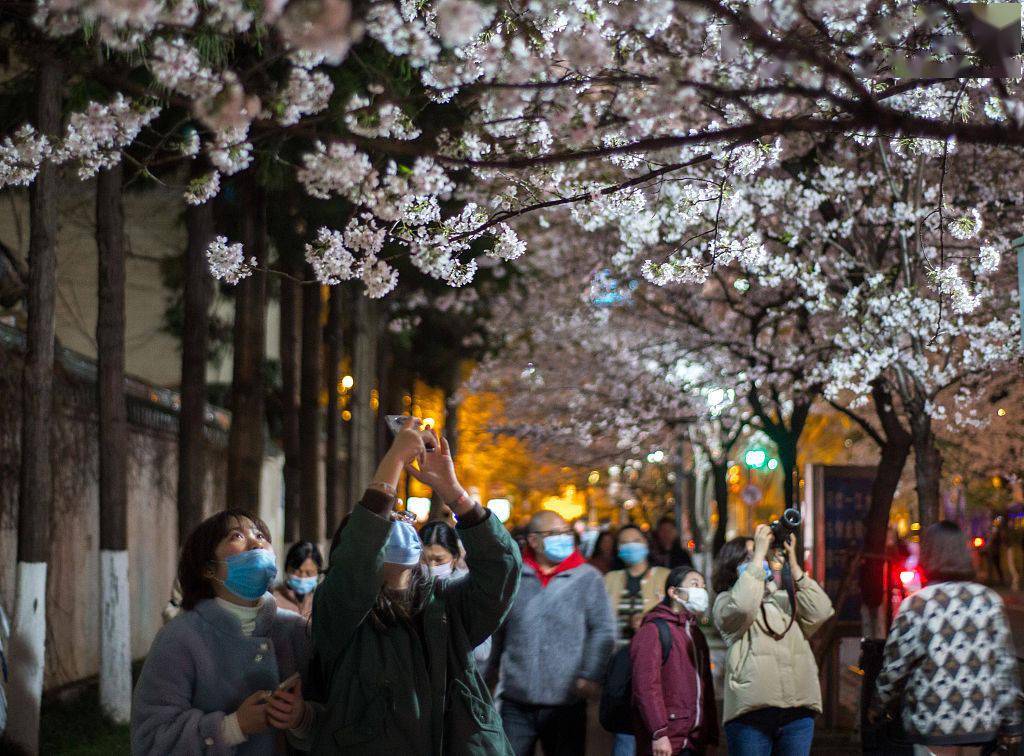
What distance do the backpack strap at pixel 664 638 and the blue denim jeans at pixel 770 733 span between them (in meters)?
0.51

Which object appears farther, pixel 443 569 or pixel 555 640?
pixel 555 640

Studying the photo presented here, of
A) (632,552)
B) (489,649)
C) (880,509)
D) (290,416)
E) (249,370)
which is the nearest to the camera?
(489,649)

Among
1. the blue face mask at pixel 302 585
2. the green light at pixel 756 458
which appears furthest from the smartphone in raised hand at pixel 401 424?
the green light at pixel 756 458

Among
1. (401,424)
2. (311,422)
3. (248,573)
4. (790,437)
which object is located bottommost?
(248,573)

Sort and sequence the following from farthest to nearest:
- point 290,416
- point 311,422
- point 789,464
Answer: point 789,464 < point 290,416 < point 311,422

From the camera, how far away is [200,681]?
14.4 feet

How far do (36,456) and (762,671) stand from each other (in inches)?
250

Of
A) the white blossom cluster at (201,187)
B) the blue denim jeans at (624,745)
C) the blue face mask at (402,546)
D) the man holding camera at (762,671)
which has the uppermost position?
the white blossom cluster at (201,187)

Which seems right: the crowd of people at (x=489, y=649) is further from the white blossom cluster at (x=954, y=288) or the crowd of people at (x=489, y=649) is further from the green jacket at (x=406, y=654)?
the white blossom cluster at (x=954, y=288)

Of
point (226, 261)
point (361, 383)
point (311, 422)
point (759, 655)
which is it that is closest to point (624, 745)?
point (759, 655)

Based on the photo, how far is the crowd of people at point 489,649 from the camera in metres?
4.38

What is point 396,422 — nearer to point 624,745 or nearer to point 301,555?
point 624,745

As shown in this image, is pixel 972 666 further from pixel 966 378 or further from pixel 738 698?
pixel 966 378

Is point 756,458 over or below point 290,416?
below
